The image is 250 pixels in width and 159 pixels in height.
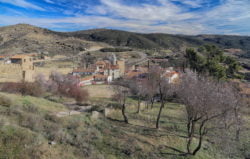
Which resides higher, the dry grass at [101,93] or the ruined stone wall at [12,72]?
the ruined stone wall at [12,72]

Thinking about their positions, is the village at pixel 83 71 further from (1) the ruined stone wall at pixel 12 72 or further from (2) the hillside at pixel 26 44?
(2) the hillside at pixel 26 44

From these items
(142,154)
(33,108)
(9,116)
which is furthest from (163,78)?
(9,116)

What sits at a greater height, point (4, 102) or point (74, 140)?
point (4, 102)

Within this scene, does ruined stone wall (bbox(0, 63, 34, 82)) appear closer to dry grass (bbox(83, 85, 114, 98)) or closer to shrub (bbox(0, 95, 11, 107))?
dry grass (bbox(83, 85, 114, 98))

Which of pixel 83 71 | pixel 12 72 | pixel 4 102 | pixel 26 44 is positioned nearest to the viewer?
pixel 4 102

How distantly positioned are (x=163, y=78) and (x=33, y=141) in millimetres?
10777

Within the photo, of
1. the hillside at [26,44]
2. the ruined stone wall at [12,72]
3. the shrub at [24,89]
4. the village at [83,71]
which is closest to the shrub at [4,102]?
the shrub at [24,89]

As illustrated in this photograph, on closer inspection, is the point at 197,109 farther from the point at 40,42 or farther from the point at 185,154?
the point at 40,42

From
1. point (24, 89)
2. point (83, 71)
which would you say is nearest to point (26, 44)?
point (83, 71)

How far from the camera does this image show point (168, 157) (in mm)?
9797

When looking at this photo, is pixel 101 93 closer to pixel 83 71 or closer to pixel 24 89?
pixel 24 89

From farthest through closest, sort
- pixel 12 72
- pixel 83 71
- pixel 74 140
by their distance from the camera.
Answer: pixel 83 71
pixel 12 72
pixel 74 140

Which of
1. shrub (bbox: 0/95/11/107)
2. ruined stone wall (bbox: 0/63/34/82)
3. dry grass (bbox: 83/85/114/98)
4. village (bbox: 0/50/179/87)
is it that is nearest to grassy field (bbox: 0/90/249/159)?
shrub (bbox: 0/95/11/107)

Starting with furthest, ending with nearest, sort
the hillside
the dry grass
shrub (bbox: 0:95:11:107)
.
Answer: the hillside, the dry grass, shrub (bbox: 0:95:11:107)
